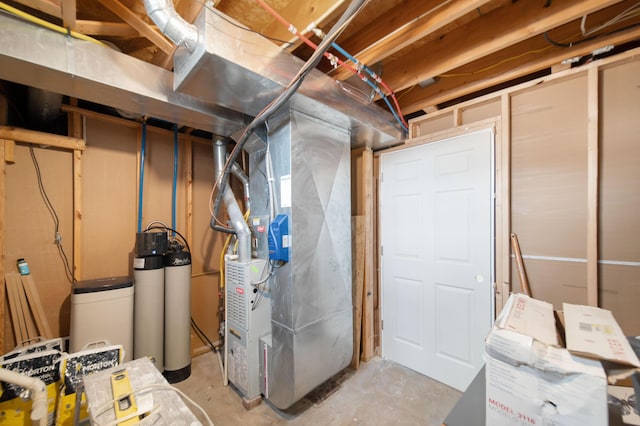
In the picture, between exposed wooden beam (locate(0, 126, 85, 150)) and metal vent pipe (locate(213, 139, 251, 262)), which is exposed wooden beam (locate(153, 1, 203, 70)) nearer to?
metal vent pipe (locate(213, 139, 251, 262))

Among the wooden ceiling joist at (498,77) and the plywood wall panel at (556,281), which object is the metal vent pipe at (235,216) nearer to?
the wooden ceiling joist at (498,77)

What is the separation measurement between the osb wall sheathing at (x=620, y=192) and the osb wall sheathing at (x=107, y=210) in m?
3.41

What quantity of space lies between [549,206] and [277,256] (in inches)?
80.6

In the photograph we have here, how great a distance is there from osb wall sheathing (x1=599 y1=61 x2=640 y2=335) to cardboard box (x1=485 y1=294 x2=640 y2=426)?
1.16 metres

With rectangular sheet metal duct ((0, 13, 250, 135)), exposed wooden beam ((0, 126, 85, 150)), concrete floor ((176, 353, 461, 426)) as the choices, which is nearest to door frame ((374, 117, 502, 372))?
concrete floor ((176, 353, 461, 426))

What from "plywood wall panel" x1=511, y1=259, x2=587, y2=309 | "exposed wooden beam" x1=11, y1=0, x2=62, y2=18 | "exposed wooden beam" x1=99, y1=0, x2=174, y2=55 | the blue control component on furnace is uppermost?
"exposed wooden beam" x1=99, y1=0, x2=174, y2=55

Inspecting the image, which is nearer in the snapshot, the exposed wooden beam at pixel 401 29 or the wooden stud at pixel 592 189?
the exposed wooden beam at pixel 401 29

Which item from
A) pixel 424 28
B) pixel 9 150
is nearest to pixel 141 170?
pixel 9 150

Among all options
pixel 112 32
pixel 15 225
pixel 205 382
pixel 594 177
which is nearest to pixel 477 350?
pixel 594 177

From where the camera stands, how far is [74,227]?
2.09 metres

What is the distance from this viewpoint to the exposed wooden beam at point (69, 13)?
1.23m

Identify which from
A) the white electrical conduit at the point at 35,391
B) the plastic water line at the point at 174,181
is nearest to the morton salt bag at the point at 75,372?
the white electrical conduit at the point at 35,391

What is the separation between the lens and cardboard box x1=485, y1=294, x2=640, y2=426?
0.62 meters

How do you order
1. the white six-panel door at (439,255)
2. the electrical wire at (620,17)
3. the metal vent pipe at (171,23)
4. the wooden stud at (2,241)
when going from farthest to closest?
the white six-panel door at (439,255)
the wooden stud at (2,241)
the electrical wire at (620,17)
the metal vent pipe at (171,23)
